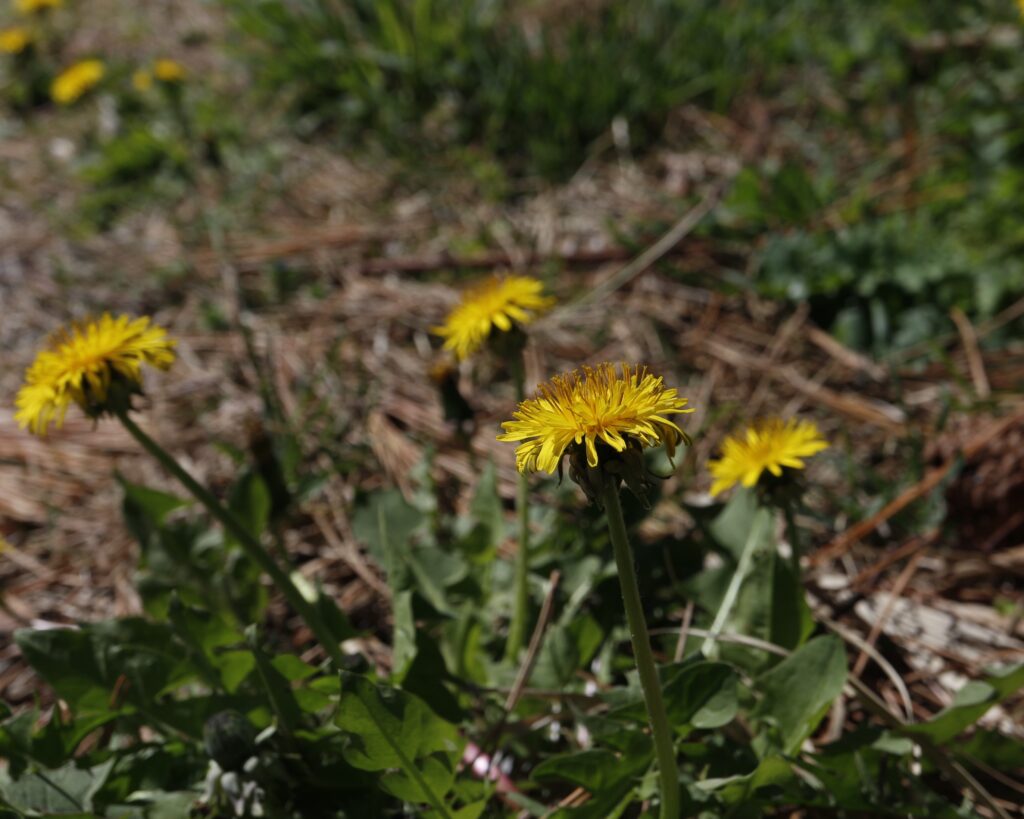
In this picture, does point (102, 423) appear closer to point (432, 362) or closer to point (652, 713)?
point (432, 362)

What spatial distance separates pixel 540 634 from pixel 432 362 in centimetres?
137

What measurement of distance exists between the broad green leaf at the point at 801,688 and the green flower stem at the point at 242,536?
77cm

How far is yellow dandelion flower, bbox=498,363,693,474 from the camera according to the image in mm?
1176

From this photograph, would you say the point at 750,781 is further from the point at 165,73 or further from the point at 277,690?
the point at 165,73

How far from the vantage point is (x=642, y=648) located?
1.23 m

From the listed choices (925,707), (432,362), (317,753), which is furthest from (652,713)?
(432,362)

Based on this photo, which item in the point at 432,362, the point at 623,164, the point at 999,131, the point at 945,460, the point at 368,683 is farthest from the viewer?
the point at 623,164

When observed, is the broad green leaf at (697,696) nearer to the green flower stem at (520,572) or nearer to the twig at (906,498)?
the green flower stem at (520,572)

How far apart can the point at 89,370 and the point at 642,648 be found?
3.46 ft

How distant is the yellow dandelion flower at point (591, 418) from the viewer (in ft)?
3.86

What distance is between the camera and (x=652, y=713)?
1.29 meters

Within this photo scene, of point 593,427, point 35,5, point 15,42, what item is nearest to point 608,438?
point 593,427

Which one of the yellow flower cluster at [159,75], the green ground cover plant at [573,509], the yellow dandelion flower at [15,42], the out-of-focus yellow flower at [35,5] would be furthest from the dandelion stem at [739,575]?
the out-of-focus yellow flower at [35,5]

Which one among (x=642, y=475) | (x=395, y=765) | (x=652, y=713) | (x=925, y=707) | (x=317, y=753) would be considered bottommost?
(x=925, y=707)
